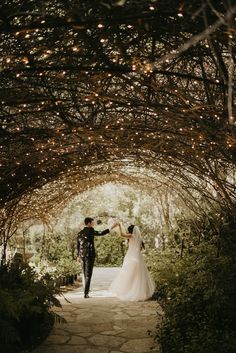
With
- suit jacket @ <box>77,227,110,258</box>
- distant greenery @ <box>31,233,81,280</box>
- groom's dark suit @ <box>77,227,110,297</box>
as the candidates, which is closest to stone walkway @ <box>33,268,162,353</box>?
groom's dark suit @ <box>77,227,110,297</box>

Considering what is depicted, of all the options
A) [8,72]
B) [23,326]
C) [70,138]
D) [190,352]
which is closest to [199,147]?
[70,138]

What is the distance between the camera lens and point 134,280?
912 cm

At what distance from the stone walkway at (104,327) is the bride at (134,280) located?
10.0 inches

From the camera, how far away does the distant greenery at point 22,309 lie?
14.7ft

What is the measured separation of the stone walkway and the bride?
255 millimetres

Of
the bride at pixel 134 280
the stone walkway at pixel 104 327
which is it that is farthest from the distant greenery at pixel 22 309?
the bride at pixel 134 280

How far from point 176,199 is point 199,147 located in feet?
14.3

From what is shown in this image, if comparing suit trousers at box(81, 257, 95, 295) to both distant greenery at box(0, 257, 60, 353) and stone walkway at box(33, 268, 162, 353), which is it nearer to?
stone walkway at box(33, 268, 162, 353)

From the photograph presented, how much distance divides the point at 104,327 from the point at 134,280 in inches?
109

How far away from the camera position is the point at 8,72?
11.2ft

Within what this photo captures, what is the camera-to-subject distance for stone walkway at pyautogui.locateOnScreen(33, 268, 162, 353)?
535 centimetres

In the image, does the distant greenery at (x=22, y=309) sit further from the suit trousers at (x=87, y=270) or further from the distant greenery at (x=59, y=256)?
the distant greenery at (x=59, y=256)

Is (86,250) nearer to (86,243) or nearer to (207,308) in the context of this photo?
(86,243)

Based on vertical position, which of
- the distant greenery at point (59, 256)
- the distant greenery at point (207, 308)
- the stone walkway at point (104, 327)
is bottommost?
the stone walkway at point (104, 327)
